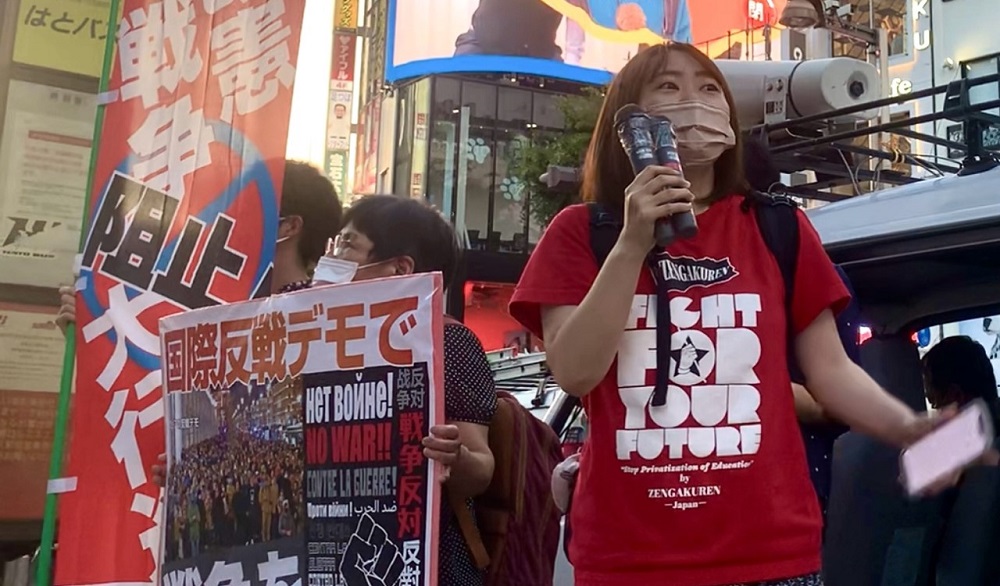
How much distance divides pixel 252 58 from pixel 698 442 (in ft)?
5.60

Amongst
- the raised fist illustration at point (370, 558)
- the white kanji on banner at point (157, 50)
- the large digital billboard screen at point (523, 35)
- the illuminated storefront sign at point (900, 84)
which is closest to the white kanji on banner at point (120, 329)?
the white kanji on banner at point (157, 50)

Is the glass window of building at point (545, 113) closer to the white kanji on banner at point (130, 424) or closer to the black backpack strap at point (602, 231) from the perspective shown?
the white kanji on banner at point (130, 424)

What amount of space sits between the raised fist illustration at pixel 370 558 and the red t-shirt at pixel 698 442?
1.46 ft

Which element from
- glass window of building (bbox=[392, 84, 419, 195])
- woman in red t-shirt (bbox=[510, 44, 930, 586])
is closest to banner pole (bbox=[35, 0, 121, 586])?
woman in red t-shirt (bbox=[510, 44, 930, 586])

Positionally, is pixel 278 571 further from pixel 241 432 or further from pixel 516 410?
pixel 516 410

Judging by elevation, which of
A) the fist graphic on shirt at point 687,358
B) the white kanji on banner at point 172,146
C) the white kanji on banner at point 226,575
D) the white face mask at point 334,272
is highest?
the white kanji on banner at point 172,146

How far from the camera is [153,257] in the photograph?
2689 millimetres

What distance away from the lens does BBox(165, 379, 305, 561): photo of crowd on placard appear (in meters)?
2.26

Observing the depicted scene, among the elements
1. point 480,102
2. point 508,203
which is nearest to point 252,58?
point 508,203

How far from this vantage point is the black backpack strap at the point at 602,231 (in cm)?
179

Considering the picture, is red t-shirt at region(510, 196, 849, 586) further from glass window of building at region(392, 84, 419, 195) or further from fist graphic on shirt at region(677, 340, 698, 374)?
glass window of building at region(392, 84, 419, 195)

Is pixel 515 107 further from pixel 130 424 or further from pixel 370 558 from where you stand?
pixel 370 558

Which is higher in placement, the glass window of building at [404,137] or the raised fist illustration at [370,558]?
the glass window of building at [404,137]

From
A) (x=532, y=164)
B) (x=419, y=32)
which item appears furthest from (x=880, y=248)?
(x=419, y=32)
